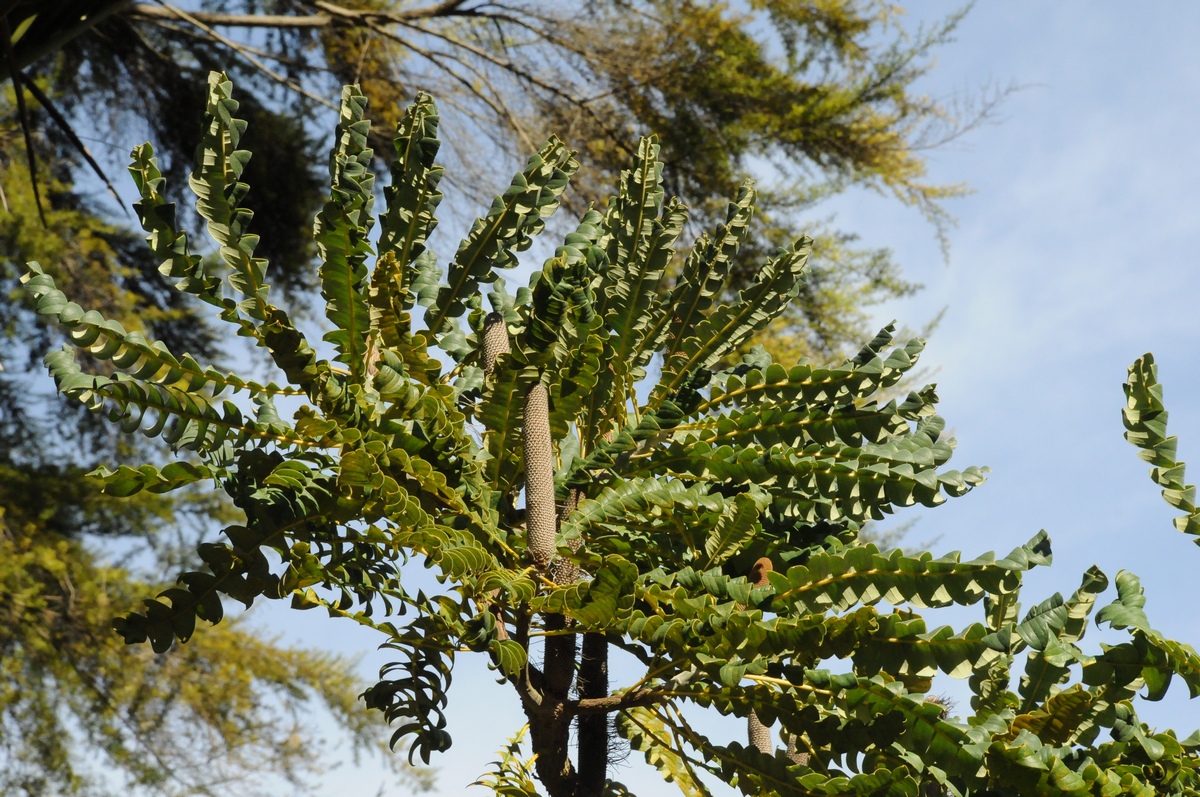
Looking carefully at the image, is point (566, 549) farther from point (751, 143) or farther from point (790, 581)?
point (751, 143)

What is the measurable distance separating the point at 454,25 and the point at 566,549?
508cm

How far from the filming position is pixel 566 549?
1002 mm

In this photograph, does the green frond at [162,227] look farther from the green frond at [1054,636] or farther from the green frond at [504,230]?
the green frond at [1054,636]

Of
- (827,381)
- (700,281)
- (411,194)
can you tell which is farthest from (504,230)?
(827,381)

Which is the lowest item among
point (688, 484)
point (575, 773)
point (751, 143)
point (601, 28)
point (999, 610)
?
point (575, 773)

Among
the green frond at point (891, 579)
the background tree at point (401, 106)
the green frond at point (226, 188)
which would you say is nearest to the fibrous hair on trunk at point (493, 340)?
the green frond at point (226, 188)

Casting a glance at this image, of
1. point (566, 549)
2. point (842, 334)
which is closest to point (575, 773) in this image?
point (566, 549)

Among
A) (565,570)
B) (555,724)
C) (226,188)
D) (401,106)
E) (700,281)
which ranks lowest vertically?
(555,724)

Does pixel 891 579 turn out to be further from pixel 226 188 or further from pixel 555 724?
pixel 226 188

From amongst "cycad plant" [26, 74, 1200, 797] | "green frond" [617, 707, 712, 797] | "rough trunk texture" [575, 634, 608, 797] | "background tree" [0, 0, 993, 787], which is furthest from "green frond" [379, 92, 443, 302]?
"background tree" [0, 0, 993, 787]

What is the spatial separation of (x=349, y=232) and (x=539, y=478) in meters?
0.28

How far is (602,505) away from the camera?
3.29 ft

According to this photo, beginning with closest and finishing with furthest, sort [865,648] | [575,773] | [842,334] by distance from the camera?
[865,648]
[575,773]
[842,334]

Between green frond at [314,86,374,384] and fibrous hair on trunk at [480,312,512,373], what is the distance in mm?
168
